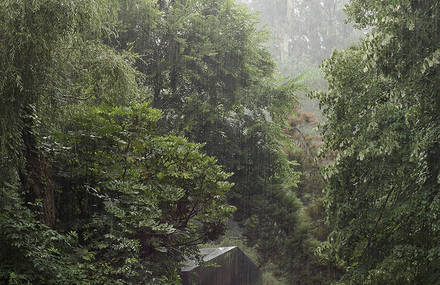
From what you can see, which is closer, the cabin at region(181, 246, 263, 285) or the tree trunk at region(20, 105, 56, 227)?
the tree trunk at region(20, 105, 56, 227)

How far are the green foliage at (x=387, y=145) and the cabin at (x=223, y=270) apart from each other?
3.39 metres

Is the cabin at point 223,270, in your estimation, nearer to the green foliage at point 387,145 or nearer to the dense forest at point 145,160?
the dense forest at point 145,160

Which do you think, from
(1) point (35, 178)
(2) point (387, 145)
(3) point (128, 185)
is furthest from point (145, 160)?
(2) point (387, 145)

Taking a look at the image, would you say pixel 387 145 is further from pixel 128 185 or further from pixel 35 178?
pixel 35 178

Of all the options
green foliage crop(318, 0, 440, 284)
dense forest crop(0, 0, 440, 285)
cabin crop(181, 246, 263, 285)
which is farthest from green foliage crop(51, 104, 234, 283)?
cabin crop(181, 246, 263, 285)

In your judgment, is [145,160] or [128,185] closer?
[128,185]

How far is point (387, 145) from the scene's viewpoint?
705 centimetres

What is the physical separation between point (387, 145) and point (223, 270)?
7.05m

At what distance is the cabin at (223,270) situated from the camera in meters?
10.7

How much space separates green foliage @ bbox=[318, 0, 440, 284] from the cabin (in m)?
3.39

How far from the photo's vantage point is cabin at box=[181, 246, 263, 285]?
10673mm

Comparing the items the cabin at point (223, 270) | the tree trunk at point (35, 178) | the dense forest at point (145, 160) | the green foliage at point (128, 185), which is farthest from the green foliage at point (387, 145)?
the tree trunk at point (35, 178)

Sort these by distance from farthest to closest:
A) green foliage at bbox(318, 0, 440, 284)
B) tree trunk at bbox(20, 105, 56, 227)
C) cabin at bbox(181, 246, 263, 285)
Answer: cabin at bbox(181, 246, 263, 285)
green foliage at bbox(318, 0, 440, 284)
tree trunk at bbox(20, 105, 56, 227)

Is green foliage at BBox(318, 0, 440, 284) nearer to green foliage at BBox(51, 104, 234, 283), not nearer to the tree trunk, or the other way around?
green foliage at BBox(51, 104, 234, 283)
